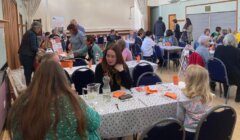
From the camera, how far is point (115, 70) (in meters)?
3.41

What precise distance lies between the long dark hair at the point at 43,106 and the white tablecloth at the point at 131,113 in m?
0.98

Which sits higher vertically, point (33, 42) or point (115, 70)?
point (33, 42)

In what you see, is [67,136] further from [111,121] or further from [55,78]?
[111,121]

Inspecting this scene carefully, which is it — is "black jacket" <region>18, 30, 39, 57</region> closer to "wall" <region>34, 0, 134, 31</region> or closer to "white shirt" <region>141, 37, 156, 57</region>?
"white shirt" <region>141, 37, 156, 57</region>

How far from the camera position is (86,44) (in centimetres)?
609

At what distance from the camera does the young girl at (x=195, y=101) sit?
100 inches

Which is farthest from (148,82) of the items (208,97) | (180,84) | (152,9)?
(152,9)

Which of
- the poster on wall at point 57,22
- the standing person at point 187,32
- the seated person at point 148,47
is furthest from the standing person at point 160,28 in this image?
the poster on wall at point 57,22

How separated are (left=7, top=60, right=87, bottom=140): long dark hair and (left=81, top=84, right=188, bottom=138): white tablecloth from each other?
979mm

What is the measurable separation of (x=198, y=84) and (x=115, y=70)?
3.71 ft

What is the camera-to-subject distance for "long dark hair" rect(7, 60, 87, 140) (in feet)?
4.79

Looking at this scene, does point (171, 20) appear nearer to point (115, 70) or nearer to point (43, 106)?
point (115, 70)

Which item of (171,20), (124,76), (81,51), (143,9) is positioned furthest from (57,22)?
(124,76)

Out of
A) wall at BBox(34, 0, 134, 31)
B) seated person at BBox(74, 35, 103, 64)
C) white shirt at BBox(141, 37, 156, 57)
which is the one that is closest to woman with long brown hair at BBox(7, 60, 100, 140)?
seated person at BBox(74, 35, 103, 64)
